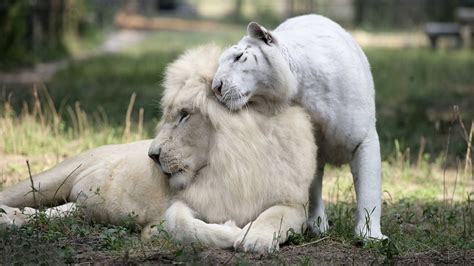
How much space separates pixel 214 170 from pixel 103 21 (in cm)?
2529

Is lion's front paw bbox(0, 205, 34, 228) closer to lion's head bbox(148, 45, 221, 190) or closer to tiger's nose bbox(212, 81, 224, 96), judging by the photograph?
lion's head bbox(148, 45, 221, 190)

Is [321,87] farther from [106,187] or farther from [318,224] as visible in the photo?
[106,187]

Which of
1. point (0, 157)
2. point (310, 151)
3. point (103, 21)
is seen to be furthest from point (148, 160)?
point (103, 21)

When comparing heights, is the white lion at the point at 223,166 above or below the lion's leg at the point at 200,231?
above

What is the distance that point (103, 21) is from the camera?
29859mm

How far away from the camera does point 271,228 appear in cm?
507

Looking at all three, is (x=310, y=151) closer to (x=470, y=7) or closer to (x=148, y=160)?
(x=148, y=160)

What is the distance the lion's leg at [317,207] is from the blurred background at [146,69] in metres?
1.09

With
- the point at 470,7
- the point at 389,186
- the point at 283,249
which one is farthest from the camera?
the point at 470,7

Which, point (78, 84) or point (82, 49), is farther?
point (82, 49)

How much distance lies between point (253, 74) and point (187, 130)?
19.0 inches

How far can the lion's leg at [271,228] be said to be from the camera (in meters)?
4.96

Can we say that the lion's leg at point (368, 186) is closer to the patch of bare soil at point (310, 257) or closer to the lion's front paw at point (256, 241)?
the patch of bare soil at point (310, 257)

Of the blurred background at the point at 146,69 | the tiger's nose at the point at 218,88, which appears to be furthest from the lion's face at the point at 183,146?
the blurred background at the point at 146,69
